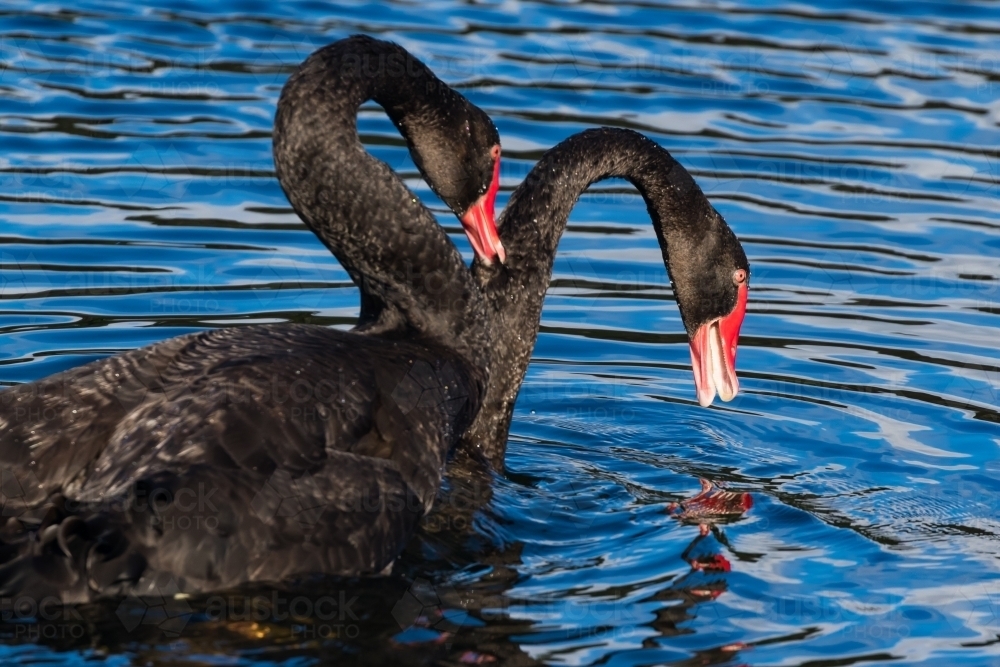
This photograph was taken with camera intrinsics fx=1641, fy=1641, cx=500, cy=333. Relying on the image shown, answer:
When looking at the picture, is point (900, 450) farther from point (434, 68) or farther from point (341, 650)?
point (434, 68)

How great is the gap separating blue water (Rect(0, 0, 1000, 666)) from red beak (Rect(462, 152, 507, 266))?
1150mm

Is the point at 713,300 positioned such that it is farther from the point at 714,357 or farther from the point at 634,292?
the point at 634,292

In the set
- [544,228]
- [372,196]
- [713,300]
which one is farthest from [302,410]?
[713,300]

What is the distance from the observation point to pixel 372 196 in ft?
24.7

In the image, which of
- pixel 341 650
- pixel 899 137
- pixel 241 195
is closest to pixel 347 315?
pixel 241 195

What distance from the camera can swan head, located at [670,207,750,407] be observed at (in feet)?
28.6

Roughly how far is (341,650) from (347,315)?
4.58m

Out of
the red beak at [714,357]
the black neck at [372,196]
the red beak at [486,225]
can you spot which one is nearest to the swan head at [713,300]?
the red beak at [714,357]

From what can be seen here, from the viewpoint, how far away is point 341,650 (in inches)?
239

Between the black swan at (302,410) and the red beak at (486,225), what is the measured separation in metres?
0.01

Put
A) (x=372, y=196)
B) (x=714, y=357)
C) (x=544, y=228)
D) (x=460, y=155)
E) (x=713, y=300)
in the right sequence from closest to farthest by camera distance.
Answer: (x=372, y=196)
(x=460, y=155)
(x=544, y=228)
(x=713, y=300)
(x=714, y=357)

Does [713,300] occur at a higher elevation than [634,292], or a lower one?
higher

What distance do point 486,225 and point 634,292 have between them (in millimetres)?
3422

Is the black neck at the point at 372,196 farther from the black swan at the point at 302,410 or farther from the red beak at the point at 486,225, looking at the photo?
the red beak at the point at 486,225
